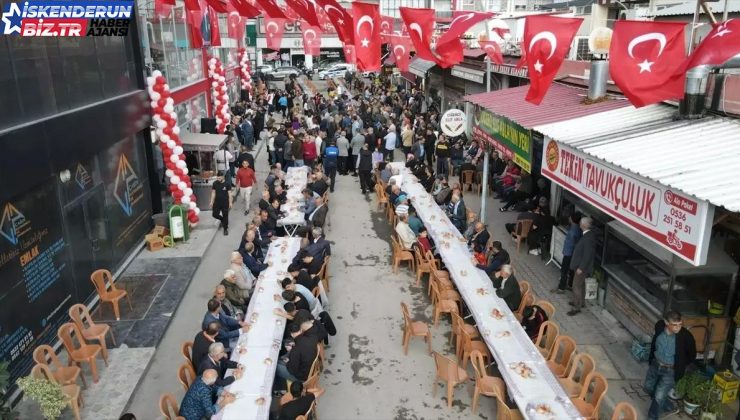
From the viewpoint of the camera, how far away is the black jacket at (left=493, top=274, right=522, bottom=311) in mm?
8875

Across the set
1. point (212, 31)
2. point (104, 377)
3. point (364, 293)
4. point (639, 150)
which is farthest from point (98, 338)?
point (212, 31)

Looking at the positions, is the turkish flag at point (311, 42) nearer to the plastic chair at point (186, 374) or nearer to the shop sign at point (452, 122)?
the shop sign at point (452, 122)

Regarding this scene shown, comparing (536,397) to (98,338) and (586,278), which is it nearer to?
(586,278)

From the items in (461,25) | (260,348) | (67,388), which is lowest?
(67,388)

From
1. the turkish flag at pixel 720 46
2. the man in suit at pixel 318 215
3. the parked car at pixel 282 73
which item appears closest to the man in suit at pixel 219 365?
the man in suit at pixel 318 215

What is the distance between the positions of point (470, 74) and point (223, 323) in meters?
14.8

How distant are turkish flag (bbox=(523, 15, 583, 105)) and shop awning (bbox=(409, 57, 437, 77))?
18.3 meters

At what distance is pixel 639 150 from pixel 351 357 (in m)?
5.25

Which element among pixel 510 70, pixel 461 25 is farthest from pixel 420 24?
pixel 510 70

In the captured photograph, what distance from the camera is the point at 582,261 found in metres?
9.91

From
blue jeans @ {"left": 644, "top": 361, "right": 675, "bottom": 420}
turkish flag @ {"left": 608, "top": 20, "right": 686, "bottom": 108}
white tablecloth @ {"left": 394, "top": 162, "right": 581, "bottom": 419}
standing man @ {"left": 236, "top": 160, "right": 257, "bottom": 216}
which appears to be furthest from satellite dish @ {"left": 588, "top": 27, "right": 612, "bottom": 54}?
standing man @ {"left": 236, "top": 160, "right": 257, "bottom": 216}

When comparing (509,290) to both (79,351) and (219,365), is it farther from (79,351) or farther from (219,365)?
(79,351)

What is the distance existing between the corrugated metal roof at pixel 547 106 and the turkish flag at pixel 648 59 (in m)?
2.69

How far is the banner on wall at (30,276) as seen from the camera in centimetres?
782
